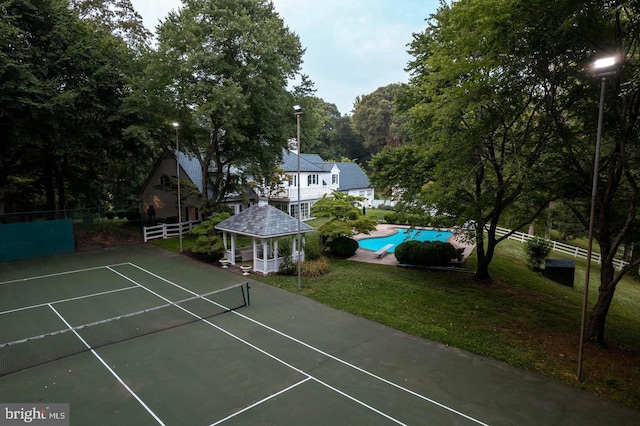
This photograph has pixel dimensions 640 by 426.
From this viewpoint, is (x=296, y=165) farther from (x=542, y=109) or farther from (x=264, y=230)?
(x=542, y=109)

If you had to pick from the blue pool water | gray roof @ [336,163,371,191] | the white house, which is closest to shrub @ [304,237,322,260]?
the blue pool water

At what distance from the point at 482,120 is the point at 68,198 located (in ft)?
116

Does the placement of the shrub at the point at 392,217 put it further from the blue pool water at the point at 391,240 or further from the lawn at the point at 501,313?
the lawn at the point at 501,313

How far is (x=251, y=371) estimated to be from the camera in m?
8.70

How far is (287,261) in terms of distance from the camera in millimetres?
17688

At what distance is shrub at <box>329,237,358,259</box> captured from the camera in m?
21.2

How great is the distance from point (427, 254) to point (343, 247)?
494 centimetres

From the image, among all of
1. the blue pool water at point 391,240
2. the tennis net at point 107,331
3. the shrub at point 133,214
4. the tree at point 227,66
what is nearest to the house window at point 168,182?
the tree at point 227,66

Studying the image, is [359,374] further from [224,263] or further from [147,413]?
[224,263]

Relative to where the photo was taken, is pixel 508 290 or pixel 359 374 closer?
pixel 359 374

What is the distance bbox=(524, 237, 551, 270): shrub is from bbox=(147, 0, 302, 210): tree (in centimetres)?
1768

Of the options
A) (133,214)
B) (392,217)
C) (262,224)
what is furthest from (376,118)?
(262,224)

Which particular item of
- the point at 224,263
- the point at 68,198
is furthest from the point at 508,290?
the point at 68,198

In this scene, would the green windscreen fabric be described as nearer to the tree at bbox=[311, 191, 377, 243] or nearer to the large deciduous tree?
the tree at bbox=[311, 191, 377, 243]
